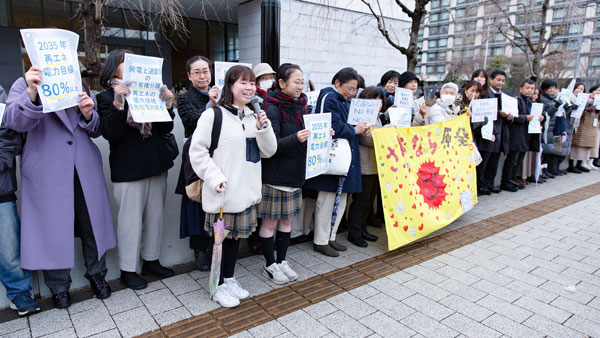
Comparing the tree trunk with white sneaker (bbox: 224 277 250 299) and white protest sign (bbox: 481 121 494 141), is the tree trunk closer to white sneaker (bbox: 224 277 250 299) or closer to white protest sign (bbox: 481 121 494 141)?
white sneaker (bbox: 224 277 250 299)

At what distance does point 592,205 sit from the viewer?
664 cm

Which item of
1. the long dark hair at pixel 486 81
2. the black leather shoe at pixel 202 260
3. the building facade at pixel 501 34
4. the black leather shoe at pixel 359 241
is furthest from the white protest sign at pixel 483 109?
the black leather shoe at pixel 202 260

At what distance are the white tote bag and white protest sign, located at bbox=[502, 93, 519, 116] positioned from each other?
14.3 feet

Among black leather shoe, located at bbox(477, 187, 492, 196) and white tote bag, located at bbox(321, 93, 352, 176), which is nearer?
white tote bag, located at bbox(321, 93, 352, 176)

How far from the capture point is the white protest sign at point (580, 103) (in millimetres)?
8688

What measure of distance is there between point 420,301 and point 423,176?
1852 millimetres

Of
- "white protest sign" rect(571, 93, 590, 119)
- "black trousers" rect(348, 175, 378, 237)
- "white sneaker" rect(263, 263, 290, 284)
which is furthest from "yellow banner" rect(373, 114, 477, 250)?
"white protest sign" rect(571, 93, 590, 119)

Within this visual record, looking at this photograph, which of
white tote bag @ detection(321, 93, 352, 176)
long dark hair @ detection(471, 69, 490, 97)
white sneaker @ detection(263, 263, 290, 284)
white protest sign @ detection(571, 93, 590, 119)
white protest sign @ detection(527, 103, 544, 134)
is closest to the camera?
white sneaker @ detection(263, 263, 290, 284)

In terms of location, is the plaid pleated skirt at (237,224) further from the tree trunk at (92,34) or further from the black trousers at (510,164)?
the black trousers at (510,164)

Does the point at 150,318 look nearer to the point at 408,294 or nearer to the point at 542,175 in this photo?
the point at 408,294

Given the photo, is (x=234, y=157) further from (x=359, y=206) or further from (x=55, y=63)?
(x=359, y=206)

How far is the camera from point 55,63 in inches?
105

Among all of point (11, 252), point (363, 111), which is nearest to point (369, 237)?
point (363, 111)

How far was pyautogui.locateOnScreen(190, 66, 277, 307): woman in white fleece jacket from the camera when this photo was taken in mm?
2920
